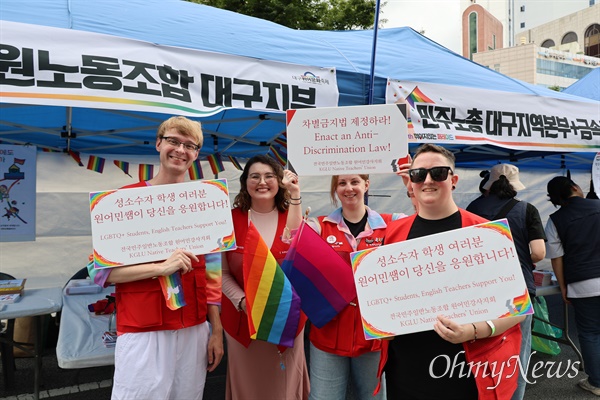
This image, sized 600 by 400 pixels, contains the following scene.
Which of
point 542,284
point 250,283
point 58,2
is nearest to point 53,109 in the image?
point 58,2

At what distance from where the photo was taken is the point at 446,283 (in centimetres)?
140

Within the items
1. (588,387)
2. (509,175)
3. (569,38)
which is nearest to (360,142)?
(509,175)

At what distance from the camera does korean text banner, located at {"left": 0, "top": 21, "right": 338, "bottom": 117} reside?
1854 millimetres

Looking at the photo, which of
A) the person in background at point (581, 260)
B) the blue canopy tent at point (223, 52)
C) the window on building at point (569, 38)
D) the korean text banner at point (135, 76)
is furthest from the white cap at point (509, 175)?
the window on building at point (569, 38)

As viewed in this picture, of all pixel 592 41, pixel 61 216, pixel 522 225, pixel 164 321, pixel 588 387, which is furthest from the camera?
pixel 592 41

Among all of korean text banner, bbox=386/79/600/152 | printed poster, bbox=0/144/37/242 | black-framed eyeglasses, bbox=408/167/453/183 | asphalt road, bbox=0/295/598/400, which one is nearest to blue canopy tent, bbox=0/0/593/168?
korean text banner, bbox=386/79/600/152

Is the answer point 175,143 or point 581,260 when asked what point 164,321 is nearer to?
point 175,143

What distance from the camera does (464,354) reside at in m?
1.41

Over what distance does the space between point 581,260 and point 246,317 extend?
2.77 metres

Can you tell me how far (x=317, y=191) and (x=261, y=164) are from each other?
4590mm

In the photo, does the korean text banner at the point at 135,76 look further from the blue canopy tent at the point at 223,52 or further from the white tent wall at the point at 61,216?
the white tent wall at the point at 61,216

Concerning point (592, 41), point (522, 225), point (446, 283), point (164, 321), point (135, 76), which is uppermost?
point (592, 41)

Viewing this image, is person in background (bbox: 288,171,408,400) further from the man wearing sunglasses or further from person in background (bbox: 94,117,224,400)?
person in background (bbox: 94,117,224,400)

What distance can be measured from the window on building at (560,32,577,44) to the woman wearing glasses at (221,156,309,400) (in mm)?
74318
